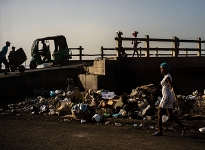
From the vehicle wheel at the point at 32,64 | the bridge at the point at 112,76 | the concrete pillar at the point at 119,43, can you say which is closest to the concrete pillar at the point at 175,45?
the bridge at the point at 112,76

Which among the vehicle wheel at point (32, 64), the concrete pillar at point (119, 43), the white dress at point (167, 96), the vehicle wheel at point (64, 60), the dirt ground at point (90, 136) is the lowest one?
the dirt ground at point (90, 136)

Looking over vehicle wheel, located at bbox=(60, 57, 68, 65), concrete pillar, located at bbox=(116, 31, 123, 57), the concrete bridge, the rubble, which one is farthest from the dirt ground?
vehicle wheel, located at bbox=(60, 57, 68, 65)

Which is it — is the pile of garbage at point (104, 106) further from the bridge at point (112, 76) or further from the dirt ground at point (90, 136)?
the bridge at point (112, 76)

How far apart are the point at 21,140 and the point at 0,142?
420 mm

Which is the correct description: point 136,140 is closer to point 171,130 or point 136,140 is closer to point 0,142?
point 171,130

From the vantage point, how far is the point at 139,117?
8398mm

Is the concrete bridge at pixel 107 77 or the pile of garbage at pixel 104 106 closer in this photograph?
the pile of garbage at pixel 104 106

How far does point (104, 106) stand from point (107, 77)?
8.75 feet

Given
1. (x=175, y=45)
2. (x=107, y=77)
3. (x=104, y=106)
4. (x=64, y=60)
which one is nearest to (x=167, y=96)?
(x=104, y=106)

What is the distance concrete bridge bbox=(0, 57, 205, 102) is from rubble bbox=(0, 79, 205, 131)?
0.98 m

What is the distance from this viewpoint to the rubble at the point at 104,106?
8367 mm

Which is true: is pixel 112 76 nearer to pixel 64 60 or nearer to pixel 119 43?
pixel 119 43

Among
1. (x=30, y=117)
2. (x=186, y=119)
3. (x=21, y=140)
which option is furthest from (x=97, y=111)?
(x=21, y=140)

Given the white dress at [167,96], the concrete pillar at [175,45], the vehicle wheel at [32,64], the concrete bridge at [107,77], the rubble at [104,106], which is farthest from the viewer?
the vehicle wheel at [32,64]
